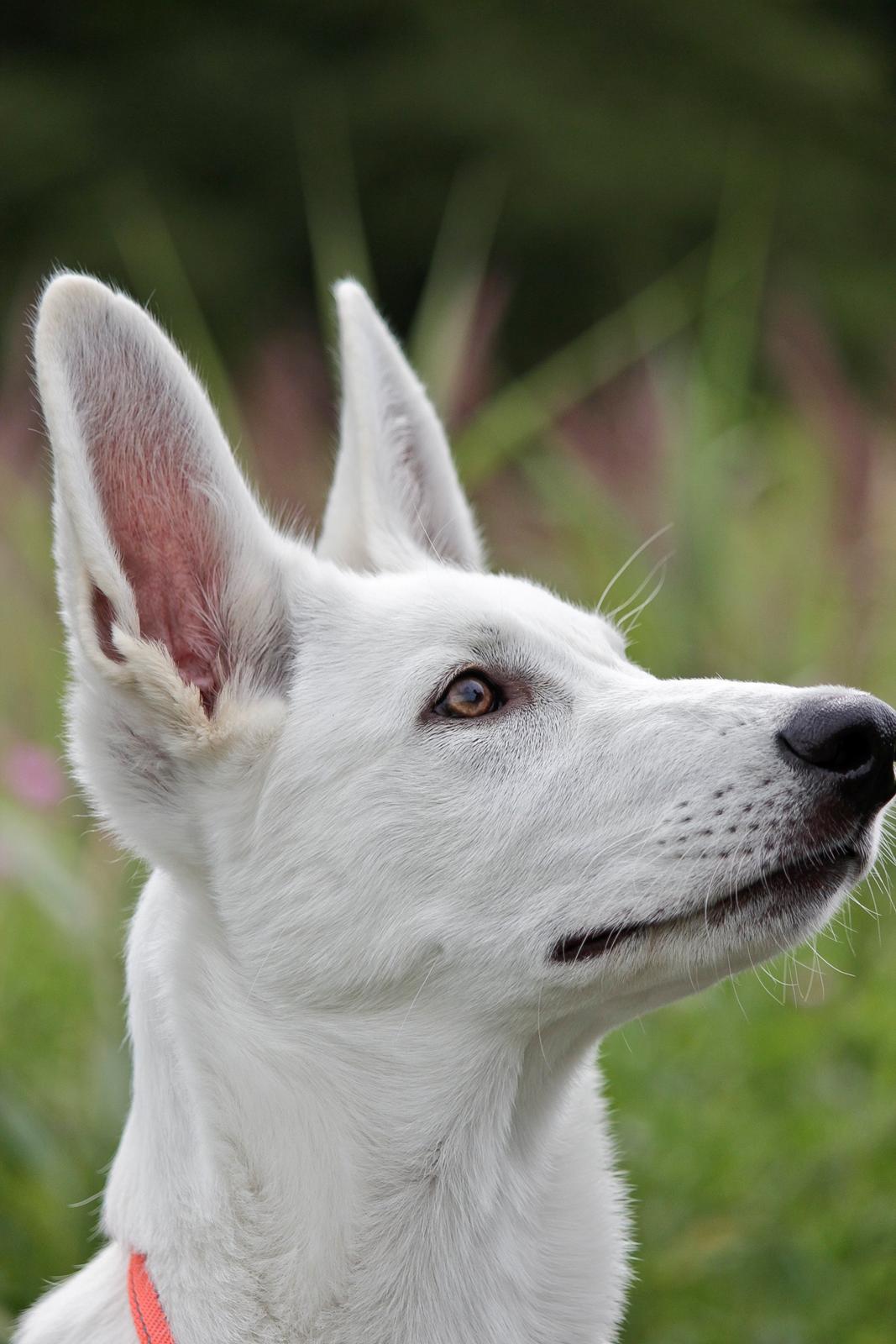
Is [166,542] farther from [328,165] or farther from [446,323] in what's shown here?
[328,165]

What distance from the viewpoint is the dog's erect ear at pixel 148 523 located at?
2613 millimetres

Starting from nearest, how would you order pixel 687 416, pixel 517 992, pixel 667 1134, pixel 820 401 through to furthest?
pixel 517 992, pixel 667 1134, pixel 687 416, pixel 820 401

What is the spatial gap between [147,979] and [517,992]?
76 centimetres

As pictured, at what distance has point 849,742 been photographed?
2539mm

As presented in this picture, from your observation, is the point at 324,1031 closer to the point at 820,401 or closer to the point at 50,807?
the point at 50,807

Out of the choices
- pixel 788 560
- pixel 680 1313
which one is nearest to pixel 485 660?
pixel 680 1313

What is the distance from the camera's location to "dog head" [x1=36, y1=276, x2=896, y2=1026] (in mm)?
2582

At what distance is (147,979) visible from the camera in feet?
9.57

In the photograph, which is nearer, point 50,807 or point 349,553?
point 349,553

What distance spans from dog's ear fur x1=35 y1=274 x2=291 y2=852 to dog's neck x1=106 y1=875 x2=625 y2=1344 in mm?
404

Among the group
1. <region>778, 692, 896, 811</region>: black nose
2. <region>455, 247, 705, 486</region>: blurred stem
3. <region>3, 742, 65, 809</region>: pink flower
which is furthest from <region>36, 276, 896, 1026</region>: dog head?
<region>455, 247, 705, 486</region>: blurred stem

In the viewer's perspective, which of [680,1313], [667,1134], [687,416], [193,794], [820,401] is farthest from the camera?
[820,401]

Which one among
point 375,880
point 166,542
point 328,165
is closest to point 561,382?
point 166,542

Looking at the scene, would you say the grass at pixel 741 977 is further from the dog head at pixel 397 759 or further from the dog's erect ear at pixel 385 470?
the dog's erect ear at pixel 385 470
